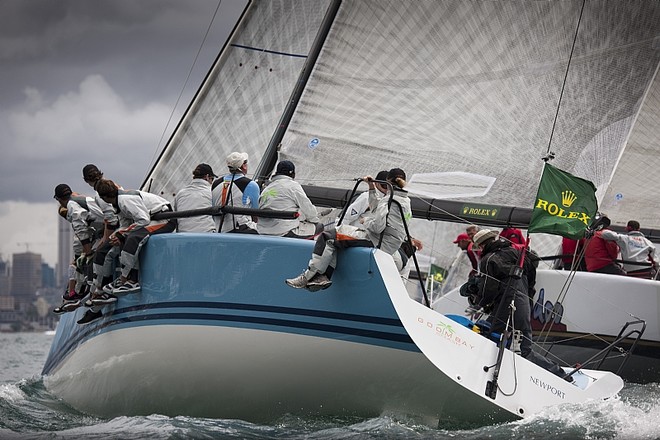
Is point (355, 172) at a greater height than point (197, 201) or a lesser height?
greater

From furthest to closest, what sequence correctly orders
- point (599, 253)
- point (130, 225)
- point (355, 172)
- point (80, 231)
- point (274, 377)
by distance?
1. point (599, 253)
2. point (355, 172)
3. point (80, 231)
4. point (130, 225)
5. point (274, 377)

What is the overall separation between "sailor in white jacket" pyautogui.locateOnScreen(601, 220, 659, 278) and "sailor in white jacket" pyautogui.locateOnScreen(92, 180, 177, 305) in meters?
5.29

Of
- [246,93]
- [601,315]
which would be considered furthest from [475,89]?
[246,93]

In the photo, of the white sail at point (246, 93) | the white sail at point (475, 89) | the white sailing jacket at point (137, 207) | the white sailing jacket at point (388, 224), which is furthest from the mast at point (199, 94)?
the white sailing jacket at point (388, 224)

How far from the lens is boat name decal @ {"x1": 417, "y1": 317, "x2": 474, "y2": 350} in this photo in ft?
24.8

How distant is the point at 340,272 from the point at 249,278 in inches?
24.5

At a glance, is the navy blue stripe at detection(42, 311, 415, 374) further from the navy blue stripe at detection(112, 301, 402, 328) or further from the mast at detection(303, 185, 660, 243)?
the mast at detection(303, 185, 660, 243)

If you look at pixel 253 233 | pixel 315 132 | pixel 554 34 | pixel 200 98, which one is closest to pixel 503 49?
pixel 554 34

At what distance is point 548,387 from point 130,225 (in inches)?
127

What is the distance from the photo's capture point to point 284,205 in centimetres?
859

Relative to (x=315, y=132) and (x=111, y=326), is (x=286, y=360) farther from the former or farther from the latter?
(x=315, y=132)

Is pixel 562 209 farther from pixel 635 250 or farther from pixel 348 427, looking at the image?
pixel 635 250

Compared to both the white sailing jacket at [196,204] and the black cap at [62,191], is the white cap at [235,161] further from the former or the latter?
the black cap at [62,191]

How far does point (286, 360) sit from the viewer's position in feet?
25.1
